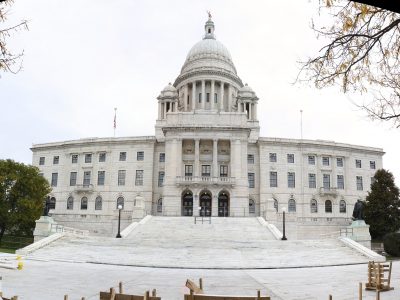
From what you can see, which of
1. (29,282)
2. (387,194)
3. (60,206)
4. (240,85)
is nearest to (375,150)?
(387,194)

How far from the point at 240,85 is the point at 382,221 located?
4104cm

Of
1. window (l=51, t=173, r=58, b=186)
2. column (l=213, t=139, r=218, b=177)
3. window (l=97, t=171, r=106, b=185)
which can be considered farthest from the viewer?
window (l=51, t=173, r=58, b=186)

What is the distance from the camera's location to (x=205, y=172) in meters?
61.8

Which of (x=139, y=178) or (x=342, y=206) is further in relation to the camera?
(x=342, y=206)

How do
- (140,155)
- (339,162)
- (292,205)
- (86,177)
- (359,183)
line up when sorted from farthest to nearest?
(359,183) → (339,162) → (86,177) → (140,155) → (292,205)

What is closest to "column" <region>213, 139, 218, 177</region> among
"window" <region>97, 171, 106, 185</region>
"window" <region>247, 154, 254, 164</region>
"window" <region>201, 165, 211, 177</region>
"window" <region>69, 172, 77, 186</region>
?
"window" <region>201, 165, 211, 177</region>

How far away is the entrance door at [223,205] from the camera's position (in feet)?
197

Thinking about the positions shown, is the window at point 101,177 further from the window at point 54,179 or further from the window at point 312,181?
the window at point 312,181

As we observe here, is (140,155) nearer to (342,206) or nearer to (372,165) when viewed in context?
(342,206)

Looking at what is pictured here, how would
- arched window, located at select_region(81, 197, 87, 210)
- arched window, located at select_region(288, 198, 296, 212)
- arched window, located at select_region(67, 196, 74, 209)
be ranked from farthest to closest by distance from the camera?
arched window, located at select_region(67, 196, 74, 209) → arched window, located at select_region(81, 197, 87, 210) → arched window, located at select_region(288, 198, 296, 212)

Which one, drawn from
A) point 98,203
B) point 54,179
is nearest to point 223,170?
point 98,203

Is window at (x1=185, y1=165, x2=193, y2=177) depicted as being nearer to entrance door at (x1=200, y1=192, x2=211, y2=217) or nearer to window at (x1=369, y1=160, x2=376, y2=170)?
entrance door at (x1=200, y1=192, x2=211, y2=217)

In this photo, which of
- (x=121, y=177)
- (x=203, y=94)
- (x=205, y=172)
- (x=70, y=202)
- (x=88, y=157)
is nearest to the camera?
(x=205, y=172)

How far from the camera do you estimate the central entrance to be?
59469 millimetres
